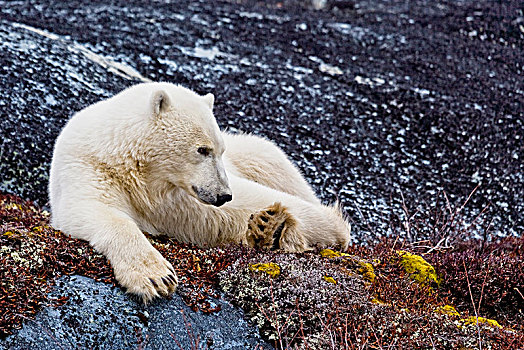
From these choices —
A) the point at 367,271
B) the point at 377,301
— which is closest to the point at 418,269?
the point at 367,271

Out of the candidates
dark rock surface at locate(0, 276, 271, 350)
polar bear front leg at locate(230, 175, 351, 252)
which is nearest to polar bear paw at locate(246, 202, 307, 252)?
polar bear front leg at locate(230, 175, 351, 252)

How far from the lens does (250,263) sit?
3.99 metres

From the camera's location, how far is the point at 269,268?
394cm

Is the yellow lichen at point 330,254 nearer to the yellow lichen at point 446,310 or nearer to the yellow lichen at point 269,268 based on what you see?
the yellow lichen at point 269,268

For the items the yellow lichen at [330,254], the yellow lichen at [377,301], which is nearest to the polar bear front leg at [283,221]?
the yellow lichen at [330,254]

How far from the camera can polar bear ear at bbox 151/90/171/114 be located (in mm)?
4164

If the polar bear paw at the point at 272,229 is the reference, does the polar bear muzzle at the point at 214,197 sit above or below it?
above

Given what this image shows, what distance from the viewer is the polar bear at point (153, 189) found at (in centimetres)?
369

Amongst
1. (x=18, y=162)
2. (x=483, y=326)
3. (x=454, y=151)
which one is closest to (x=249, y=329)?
(x=483, y=326)

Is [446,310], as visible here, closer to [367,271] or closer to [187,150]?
[367,271]

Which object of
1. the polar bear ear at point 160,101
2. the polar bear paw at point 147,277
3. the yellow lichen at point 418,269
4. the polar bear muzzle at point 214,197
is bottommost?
the yellow lichen at point 418,269

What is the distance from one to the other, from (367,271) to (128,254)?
1.88 metres

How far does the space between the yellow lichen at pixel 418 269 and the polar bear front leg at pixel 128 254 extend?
220cm

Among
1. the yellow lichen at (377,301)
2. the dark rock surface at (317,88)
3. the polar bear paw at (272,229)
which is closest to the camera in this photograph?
the yellow lichen at (377,301)
